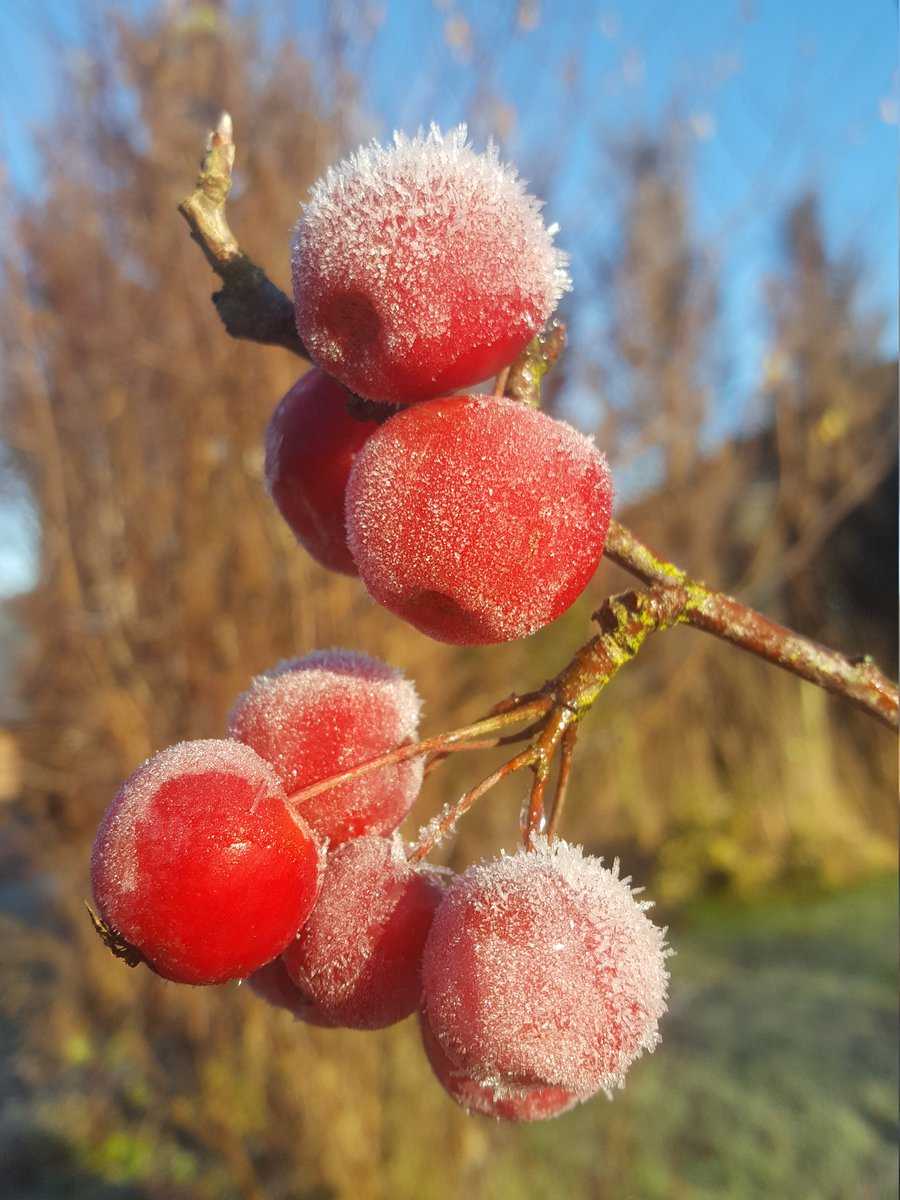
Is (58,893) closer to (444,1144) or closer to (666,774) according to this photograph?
(444,1144)

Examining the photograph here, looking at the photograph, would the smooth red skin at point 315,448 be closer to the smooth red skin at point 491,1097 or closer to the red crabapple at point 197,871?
the red crabapple at point 197,871

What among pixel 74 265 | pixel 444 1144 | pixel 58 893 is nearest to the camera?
pixel 444 1144

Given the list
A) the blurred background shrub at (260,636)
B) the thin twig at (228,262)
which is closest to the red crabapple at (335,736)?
the thin twig at (228,262)

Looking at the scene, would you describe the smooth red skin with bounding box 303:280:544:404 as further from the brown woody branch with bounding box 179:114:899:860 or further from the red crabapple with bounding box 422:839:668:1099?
the red crabapple with bounding box 422:839:668:1099

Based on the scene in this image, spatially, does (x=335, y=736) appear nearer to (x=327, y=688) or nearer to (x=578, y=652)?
(x=327, y=688)

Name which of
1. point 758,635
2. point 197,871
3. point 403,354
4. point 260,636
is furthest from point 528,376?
point 260,636

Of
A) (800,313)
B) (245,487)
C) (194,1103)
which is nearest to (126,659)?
(245,487)
